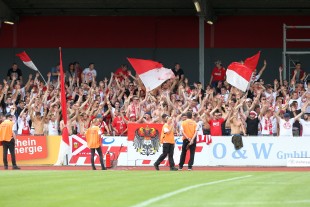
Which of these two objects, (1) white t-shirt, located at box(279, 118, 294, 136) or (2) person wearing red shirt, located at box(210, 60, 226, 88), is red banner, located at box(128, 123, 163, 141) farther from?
(2) person wearing red shirt, located at box(210, 60, 226, 88)

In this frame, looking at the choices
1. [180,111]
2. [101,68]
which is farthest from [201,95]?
[101,68]

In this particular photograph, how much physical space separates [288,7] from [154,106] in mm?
10646

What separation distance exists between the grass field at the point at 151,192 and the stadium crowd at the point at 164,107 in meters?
10.5

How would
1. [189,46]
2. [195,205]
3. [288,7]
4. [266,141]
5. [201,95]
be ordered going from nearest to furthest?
[195,205] → [266,141] → [201,95] → [288,7] → [189,46]

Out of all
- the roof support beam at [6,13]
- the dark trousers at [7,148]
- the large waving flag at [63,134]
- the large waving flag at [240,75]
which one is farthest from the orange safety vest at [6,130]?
the roof support beam at [6,13]

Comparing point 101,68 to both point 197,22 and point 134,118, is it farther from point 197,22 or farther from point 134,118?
point 134,118

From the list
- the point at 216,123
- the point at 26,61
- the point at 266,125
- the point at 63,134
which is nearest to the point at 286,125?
the point at 266,125

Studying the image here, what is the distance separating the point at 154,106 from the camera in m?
31.8

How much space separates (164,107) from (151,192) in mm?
16635

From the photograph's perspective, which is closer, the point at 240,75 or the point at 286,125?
the point at 286,125

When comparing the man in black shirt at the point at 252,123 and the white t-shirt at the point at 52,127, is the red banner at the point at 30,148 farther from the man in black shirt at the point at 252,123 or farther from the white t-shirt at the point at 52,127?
the man in black shirt at the point at 252,123

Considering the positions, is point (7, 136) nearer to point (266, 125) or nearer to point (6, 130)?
point (6, 130)

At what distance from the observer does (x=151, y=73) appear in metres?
34.4

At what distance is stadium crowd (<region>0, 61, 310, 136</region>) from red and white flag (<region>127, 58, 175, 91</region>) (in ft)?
1.20
